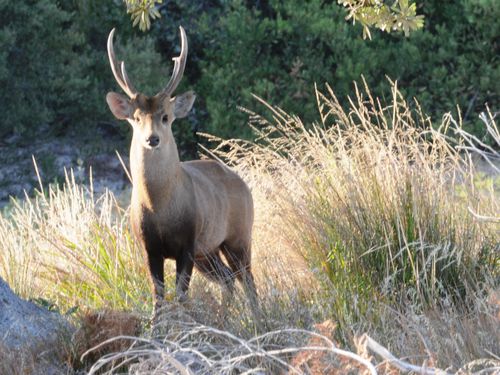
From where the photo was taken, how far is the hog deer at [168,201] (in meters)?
7.38

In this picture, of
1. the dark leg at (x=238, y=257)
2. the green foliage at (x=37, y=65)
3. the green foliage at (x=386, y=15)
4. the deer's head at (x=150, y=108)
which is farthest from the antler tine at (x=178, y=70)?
the green foliage at (x=37, y=65)

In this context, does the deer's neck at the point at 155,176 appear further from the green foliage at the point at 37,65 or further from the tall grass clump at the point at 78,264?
the green foliage at the point at 37,65

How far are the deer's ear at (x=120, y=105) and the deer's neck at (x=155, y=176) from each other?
1.10ft

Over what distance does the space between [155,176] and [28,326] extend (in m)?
1.54

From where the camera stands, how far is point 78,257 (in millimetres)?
8047

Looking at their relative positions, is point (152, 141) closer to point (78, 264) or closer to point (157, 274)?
point (157, 274)

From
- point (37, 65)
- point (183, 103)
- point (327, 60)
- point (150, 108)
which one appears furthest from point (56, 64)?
point (150, 108)

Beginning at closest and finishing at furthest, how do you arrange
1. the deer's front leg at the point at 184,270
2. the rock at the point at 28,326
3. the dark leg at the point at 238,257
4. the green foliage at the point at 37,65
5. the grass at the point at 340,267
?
the grass at the point at 340,267
the rock at the point at 28,326
the deer's front leg at the point at 184,270
the dark leg at the point at 238,257
the green foliage at the point at 37,65

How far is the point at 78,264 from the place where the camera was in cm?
798

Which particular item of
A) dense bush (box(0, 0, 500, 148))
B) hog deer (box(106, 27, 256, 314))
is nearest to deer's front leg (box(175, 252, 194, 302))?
hog deer (box(106, 27, 256, 314))

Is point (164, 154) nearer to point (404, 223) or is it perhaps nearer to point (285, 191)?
point (285, 191)

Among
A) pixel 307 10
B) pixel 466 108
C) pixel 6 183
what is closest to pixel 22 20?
pixel 6 183

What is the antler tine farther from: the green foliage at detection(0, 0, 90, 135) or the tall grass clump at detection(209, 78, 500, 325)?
the green foliage at detection(0, 0, 90, 135)

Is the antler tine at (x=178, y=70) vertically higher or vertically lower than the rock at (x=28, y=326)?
higher
